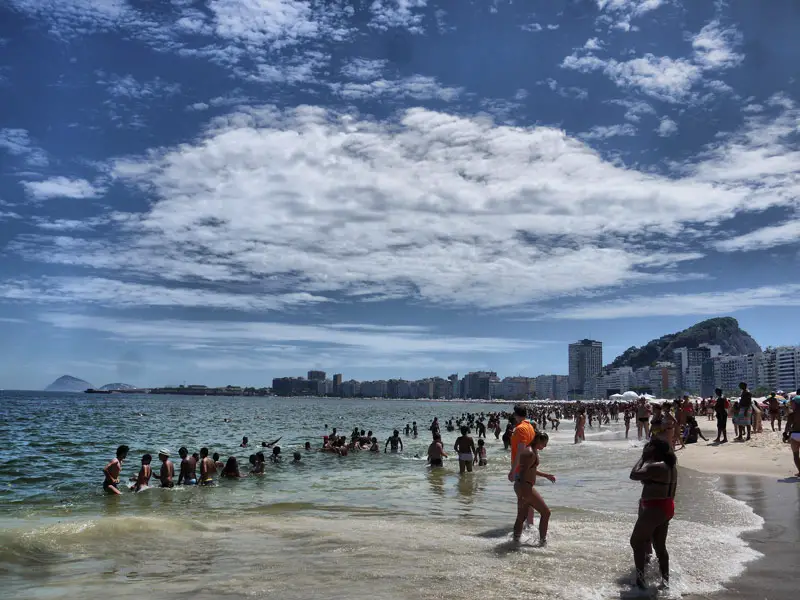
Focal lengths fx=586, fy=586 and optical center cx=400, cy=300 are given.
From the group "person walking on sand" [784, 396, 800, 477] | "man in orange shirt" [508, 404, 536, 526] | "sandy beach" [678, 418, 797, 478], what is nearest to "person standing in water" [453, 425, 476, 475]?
"sandy beach" [678, 418, 797, 478]

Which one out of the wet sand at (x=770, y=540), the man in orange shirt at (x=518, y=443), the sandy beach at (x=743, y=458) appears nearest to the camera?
the wet sand at (x=770, y=540)

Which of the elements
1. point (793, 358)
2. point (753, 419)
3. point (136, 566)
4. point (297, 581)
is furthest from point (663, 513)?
point (793, 358)

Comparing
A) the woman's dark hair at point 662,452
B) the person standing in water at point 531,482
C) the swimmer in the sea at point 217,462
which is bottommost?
the swimmer in the sea at point 217,462

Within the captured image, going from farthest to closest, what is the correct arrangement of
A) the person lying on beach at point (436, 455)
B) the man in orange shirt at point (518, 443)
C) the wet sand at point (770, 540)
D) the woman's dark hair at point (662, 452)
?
the person lying on beach at point (436, 455) < the man in orange shirt at point (518, 443) < the woman's dark hair at point (662, 452) < the wet sand at point (770, 540)

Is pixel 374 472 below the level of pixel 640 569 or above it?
below

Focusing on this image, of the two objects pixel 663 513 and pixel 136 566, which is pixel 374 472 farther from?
pixel 663 513

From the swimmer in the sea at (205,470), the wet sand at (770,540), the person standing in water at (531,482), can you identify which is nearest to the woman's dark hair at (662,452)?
the wet sand at (770,540)

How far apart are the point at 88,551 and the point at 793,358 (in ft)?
588

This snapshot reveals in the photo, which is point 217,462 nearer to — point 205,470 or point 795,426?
point 205,470

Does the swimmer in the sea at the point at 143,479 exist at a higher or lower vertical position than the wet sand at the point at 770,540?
lower

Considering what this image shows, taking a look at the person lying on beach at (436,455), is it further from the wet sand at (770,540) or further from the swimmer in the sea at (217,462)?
the wet sand at (770,540)

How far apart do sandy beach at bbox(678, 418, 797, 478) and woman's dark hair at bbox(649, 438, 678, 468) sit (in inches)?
390

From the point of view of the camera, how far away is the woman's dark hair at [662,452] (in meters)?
5.93

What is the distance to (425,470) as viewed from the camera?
19.8 meters
